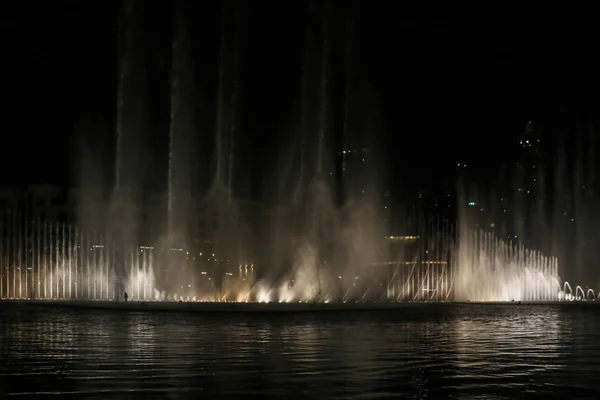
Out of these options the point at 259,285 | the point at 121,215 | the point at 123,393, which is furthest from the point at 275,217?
the point at 123,393

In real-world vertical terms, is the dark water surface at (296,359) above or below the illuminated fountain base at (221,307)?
above

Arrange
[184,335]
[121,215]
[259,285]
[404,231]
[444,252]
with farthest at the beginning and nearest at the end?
[404,231]
[444,252]
[121,215]
[259,285]
[184,335]

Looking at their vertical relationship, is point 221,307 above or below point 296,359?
below

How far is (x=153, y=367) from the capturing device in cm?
1318

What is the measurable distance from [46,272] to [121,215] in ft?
29.6

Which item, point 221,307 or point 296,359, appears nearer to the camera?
point 296,359

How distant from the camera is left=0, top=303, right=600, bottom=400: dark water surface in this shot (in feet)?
36.3

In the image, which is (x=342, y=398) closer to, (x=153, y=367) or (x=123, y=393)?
(x=123, y=393)

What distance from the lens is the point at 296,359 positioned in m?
14.5

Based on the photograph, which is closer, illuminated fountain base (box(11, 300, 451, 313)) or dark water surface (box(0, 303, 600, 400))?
dark water surface (box(0, 303, 600, 400))

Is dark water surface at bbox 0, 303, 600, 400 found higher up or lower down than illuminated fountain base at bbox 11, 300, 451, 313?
higher up

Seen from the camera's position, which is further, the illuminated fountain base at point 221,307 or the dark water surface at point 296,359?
the illuminated fountain base at point 221,307

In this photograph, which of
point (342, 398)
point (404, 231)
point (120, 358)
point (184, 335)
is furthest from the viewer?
point (404, 231)

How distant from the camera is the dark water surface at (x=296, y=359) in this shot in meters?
11.1
